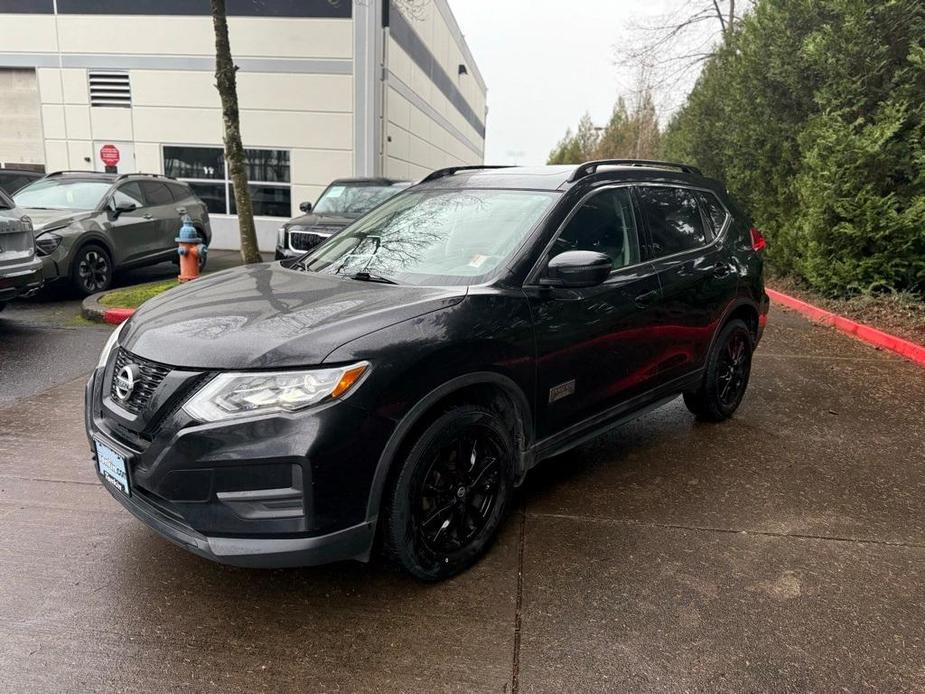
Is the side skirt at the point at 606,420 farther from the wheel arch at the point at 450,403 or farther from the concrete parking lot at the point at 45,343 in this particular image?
the concrete parking lot at the point at 45,343

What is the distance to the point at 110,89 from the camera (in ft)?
51.9

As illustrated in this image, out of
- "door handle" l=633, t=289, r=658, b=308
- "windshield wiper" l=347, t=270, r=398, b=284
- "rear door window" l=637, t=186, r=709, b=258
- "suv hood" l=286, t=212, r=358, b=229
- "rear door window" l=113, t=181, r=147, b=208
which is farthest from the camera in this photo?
"rear door window" l=113, t=181, r=147, b=208

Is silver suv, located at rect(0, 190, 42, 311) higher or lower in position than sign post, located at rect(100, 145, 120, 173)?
lower

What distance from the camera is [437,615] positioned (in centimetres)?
262

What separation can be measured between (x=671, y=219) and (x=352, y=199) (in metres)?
7.07

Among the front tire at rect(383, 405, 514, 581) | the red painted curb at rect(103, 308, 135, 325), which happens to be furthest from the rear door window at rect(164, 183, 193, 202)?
the front tire at rect(383, 405, 514, 581)

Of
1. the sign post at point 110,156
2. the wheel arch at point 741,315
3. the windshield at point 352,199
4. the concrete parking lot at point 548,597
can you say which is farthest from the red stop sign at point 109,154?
the wheel arch at point 741,315

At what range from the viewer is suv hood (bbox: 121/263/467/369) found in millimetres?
2361

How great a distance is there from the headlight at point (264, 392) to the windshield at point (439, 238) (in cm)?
89

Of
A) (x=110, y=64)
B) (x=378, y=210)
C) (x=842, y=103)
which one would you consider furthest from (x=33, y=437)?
(x=110, y=64)

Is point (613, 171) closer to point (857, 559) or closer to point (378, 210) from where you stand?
point (378, 210)

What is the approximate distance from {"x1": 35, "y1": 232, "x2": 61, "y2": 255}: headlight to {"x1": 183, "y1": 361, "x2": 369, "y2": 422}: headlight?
7.44 meters

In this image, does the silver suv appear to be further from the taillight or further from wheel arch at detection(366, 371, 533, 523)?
the taillight

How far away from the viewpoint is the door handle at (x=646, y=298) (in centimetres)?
361
